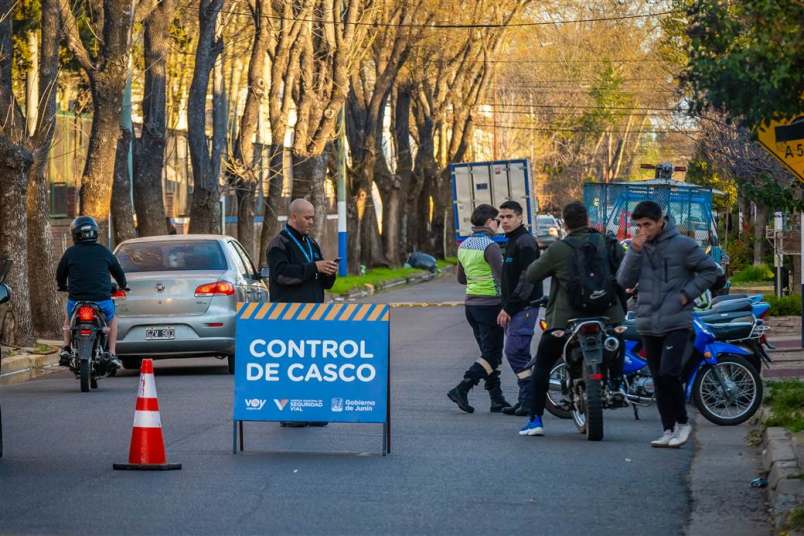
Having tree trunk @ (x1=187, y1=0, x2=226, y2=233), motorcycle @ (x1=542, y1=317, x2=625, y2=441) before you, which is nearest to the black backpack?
→ motorcycle @ (x1=542, y1=317, x2=625, y2=441)

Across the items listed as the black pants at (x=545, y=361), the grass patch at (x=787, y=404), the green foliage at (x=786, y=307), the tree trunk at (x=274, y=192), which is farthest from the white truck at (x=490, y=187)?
the black pants at (x=545, y=361)

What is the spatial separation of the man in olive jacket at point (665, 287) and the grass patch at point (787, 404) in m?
0.91

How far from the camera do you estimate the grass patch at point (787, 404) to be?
12091mm

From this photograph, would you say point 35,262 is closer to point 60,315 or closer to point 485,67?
point 60,315

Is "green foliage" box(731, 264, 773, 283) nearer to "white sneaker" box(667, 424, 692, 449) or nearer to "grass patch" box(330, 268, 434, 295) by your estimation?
"grass patch" box(330, 268, 434, 295)

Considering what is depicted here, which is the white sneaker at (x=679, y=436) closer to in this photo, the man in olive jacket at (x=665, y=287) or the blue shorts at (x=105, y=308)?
the man in olive jacket at (x=665, y=287)

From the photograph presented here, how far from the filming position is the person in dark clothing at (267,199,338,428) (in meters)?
13.0

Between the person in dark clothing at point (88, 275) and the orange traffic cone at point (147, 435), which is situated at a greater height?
the person in dark clothing at point (88, 275)

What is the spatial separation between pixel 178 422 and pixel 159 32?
16130 millimetres

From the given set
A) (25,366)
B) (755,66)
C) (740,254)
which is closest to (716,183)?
(740,254)

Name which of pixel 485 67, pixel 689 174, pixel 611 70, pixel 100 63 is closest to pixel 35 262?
pixel 100 63

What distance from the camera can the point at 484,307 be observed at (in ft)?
47.3

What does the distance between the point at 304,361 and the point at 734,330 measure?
441 centimetres

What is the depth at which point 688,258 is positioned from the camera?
452 inches
